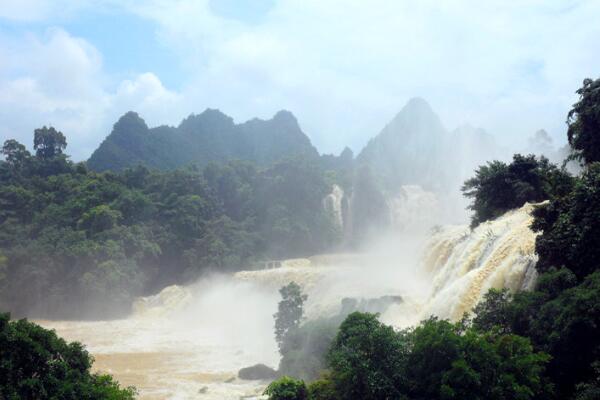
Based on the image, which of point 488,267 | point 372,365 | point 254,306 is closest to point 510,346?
point 372,365

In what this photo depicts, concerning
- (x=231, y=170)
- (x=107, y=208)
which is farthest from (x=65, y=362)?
(x=231, y=170)

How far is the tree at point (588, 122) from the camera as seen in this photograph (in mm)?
18219

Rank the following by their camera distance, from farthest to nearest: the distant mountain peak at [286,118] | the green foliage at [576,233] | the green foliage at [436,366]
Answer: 1. the distant mountain peak at [286,118]
2. the green foliage at [576,233]
3. the green foliage at [436,366]

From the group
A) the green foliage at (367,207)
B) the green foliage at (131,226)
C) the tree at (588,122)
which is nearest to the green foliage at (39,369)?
the tree at (588,122)

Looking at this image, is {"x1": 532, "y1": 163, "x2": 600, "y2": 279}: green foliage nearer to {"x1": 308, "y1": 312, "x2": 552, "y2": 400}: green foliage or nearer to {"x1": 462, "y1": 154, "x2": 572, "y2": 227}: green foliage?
{"x1": 308, "y1": 312, "x2": 552, "y2": 400}: green foliage

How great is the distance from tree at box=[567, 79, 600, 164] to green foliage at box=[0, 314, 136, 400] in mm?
15972

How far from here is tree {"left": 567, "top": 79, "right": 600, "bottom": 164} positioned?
18.2m

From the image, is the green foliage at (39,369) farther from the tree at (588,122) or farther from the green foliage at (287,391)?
the tree at (588,122)

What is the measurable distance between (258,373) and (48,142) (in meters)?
41.8

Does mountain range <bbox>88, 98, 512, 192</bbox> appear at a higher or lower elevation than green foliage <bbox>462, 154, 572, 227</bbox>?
higher

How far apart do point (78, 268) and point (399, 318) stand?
922 inches

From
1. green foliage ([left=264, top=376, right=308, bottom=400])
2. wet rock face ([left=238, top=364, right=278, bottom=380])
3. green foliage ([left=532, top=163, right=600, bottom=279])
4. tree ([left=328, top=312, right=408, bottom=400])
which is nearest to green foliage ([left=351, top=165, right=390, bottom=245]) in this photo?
wet rock face ([left=238, top=364, right=278, bottom=380])

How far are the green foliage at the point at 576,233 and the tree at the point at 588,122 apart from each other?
459 centimetres

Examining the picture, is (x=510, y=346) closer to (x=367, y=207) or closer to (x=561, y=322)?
(x=561, y=322)
